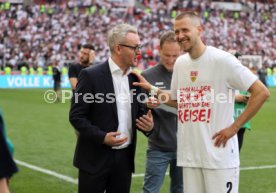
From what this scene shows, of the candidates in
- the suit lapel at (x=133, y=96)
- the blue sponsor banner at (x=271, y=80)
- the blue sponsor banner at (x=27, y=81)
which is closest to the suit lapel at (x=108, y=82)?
the suit lapel at (x=133, y=96)

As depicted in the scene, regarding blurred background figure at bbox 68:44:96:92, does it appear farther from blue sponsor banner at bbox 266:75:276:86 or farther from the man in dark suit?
blue sponsor banner at bbox 266:75:276:86

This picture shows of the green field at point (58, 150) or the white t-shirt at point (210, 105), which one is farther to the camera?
the green field at point (58, 150)

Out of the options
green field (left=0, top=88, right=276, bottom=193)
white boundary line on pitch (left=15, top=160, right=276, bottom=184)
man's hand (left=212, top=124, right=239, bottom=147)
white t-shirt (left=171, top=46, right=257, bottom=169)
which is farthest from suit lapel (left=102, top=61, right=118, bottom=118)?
white boundary line on pitch (left=15, top=160, right=276, bottom=184)

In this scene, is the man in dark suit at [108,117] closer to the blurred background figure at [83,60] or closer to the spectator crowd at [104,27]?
the blurred background figure at [83,60]

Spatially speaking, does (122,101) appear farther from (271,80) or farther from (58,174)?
(271,80)

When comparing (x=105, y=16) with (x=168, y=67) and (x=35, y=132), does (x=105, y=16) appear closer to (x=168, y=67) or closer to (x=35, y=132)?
(x=35, y=132)

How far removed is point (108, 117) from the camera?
4.43 m

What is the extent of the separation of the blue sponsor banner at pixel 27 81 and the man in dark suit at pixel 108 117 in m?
27.3

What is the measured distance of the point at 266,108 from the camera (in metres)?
21.1

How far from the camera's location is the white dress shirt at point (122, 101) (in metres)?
4.48

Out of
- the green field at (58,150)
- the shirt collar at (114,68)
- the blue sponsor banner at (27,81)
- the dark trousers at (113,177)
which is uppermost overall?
the shirt collar at (114,68)

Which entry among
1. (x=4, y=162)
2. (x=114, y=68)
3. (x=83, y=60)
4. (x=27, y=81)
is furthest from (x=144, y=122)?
(x=27, y=81)

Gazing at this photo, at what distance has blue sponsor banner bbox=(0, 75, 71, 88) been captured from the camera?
102 ft

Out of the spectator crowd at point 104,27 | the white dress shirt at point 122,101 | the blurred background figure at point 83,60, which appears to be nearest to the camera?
the white dress shirt at point 122,101
